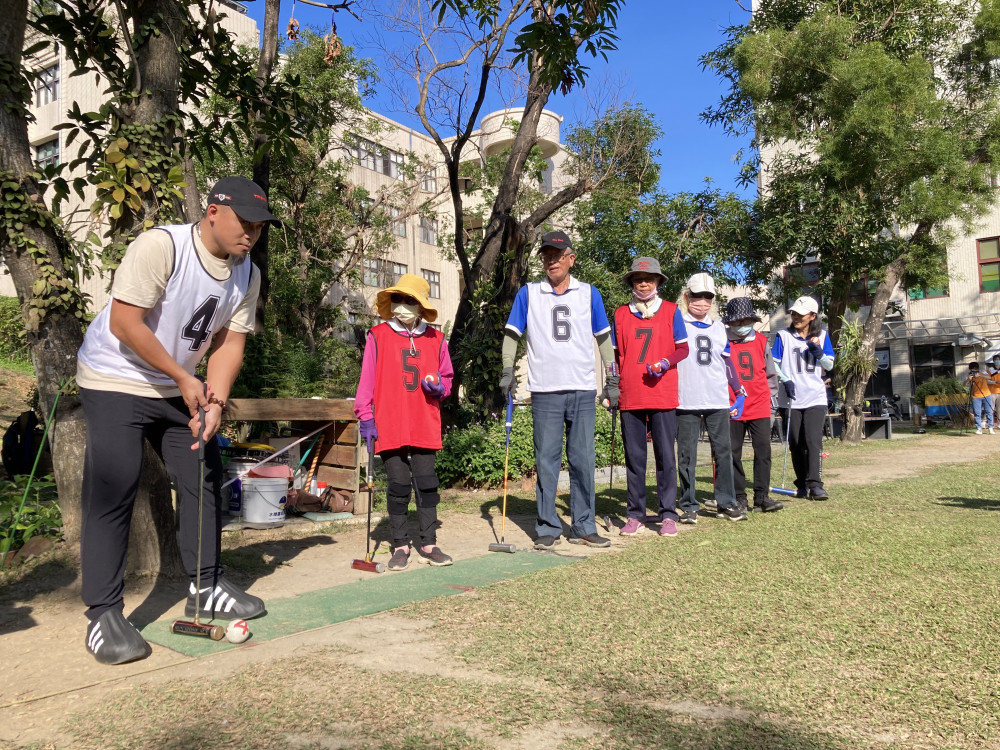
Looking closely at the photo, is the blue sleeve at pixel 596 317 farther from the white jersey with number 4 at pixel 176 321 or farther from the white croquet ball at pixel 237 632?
the white croquet ball at pixel 237 632

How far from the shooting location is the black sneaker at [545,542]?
591 cm

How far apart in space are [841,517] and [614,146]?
35.4 feet

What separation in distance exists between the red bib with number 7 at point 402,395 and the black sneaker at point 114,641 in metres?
2.30

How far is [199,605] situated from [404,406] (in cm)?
202

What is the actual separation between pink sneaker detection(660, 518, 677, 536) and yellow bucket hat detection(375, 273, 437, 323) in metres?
2.46

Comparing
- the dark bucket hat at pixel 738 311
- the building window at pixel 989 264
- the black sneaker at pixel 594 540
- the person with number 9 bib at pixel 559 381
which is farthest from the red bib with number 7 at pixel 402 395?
the building window at pixel 989 264

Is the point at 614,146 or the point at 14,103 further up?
the point at 614,146

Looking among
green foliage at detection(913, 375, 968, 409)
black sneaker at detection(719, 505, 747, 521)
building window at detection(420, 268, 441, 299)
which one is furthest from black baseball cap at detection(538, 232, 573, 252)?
building window at detection(420, 268, 441, 299)

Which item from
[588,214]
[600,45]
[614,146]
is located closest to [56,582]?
[600,45]

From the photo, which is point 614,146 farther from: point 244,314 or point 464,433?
point 244,314

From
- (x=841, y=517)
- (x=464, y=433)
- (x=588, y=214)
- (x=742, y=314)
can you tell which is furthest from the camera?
(x=588, y=214)

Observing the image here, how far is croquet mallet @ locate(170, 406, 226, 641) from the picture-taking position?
363cm

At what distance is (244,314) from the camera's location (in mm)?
4086

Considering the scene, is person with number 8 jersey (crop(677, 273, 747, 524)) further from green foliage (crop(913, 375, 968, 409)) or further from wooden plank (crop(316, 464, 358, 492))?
green foliage (crop(913, 375, 968, 409))
